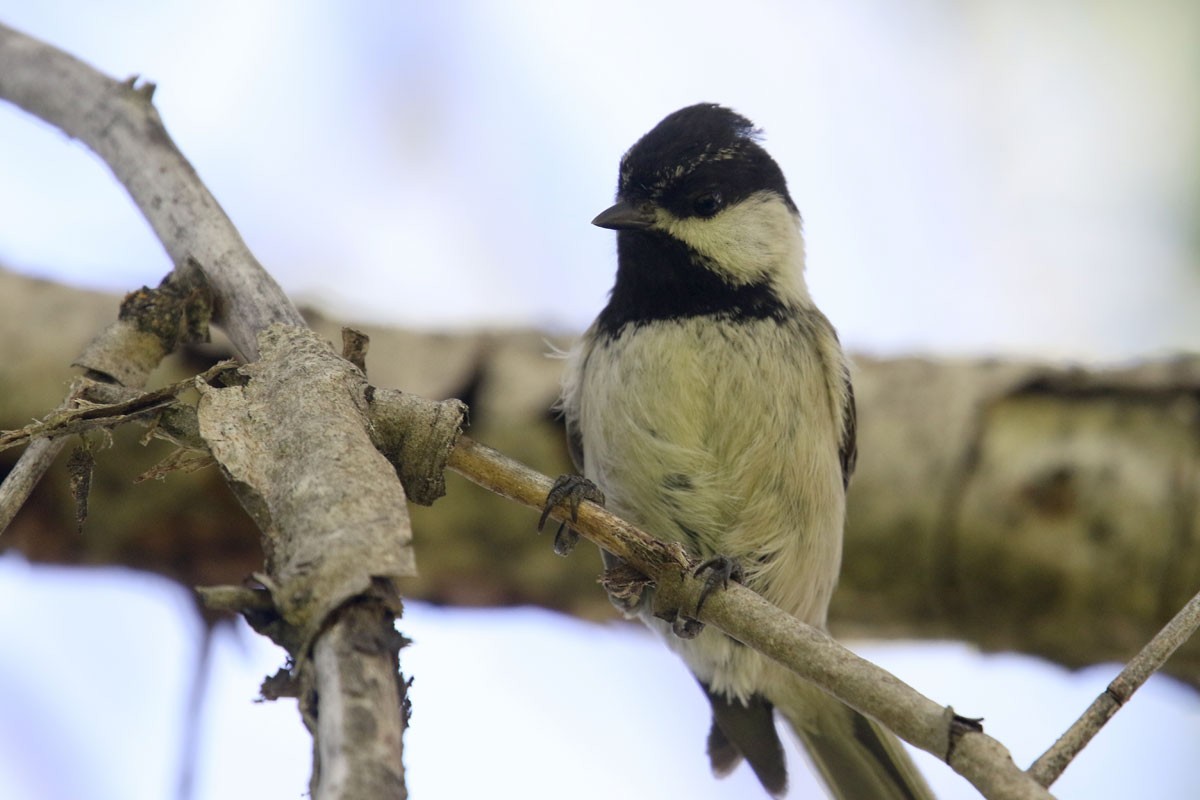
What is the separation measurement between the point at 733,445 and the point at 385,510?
141 cm

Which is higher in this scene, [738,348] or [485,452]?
[738,348]

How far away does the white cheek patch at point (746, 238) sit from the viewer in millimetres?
2783

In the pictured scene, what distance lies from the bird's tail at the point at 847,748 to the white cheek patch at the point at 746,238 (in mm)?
1012

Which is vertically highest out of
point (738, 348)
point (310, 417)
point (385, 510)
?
point (738, 348)

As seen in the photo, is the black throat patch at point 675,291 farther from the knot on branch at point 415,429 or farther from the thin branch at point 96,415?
the thin branch at point 96,415

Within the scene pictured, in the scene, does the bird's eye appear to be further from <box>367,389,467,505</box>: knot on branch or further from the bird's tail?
<box>367,389,467,505</box>: knot on branch

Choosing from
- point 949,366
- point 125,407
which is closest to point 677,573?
point 125,407

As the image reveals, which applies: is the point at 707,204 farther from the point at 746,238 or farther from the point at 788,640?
the point at 788,640

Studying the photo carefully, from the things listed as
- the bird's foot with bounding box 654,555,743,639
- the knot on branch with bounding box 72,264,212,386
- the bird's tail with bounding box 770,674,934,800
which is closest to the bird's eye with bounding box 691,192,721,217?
the bird's foot with bounding box 654,555,743,639

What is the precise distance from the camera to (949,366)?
9.21 ft

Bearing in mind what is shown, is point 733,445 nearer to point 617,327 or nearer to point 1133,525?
point 617,327

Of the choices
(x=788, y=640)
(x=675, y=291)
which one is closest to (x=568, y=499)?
(x=788, y=640)

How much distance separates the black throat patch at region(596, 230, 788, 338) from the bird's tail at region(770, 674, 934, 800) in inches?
36.2

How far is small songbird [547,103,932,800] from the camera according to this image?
260cm
